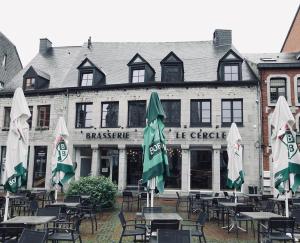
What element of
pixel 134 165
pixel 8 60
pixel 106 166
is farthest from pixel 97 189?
pixel 8 60

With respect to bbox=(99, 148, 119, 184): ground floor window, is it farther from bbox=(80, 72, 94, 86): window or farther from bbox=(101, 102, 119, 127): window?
bbox=(80, 72, 94, 86): window

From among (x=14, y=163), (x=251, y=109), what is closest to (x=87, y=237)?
(x=14, y=163)

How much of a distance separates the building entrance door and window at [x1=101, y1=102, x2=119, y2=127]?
229cm

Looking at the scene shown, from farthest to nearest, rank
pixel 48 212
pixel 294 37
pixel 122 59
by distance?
A: pixel 294 37, pixel 122 59, pixel 48 212

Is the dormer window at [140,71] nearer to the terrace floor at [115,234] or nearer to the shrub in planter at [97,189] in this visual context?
the shrub in planter at [97,189]

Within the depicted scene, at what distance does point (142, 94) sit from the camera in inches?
785

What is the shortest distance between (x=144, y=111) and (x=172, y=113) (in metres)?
1.83

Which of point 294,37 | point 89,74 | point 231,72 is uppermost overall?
point 294,37

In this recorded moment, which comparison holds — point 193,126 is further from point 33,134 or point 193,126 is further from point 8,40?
point 8,40

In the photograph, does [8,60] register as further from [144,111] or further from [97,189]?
[97,189]

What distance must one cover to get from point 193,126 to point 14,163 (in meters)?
13.2

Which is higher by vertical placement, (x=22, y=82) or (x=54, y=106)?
(x=22, y=82)

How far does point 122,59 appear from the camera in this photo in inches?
902

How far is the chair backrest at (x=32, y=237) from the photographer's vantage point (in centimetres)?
501
